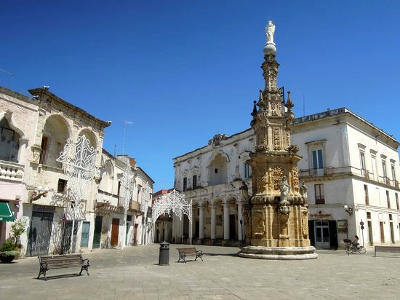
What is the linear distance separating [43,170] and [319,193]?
23.5 metres

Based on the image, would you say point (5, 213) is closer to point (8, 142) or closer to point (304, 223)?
point (8, 142)

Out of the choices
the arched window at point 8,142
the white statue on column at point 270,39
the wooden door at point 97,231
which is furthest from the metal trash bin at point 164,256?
the white statue on column at point 270,39

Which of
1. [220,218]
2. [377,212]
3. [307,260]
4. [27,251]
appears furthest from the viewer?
[220,218]

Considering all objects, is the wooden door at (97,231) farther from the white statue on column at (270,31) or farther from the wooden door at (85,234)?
the white statue on column at (270,31)

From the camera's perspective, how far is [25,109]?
61.1ft

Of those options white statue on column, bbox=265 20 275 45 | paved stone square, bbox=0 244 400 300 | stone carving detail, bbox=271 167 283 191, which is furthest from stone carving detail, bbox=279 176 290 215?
white statue on column, bbox=265 20 275 45

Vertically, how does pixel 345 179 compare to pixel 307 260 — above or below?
above

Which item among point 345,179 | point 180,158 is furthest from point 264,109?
point 180,158

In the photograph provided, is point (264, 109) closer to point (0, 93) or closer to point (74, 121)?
point (74, 121)

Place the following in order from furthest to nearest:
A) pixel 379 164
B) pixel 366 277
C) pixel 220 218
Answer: pixel 220 218 < pixel 379 164 < pixel 366 277

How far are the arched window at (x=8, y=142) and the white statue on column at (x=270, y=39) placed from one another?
16.0 meters

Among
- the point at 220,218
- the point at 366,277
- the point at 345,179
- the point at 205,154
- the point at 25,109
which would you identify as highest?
the point at 205,154

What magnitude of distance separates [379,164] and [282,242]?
2260 centimetres

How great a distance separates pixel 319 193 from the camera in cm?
3064
